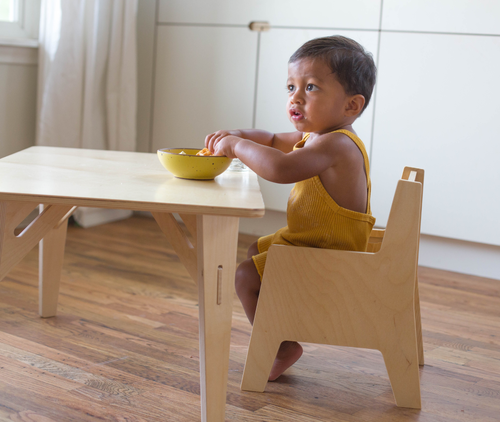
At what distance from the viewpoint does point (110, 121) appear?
277 centimetres

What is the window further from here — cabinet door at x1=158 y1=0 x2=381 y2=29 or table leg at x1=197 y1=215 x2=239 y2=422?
table leg at x1=197 y1=215 x2=239 y2=422

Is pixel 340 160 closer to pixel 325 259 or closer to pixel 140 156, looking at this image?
pixel 325 259

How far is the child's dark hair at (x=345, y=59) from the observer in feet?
3.92

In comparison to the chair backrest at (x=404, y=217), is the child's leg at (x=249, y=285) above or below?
below

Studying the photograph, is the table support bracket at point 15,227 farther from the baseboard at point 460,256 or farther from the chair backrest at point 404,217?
the baseboard at point 460,256

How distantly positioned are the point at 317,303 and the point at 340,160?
0.29 meters

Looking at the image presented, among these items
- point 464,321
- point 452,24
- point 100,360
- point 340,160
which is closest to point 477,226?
point 464,321

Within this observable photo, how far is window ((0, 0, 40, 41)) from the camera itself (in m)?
2.54

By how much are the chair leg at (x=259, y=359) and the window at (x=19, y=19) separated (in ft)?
6.31

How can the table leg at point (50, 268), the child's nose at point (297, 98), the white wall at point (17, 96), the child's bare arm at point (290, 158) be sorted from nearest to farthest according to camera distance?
the child's bare arm at point (290, 158) < the child's nose at point (297, 98) < the table leg at point (50, 268) < the white wall at point (17, 96)

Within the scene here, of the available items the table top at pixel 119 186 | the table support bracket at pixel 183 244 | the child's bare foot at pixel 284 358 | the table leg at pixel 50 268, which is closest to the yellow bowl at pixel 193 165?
the table top at pixel 119 186

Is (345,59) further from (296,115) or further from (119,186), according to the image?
(119,186)

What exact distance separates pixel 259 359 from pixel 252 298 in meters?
0.13

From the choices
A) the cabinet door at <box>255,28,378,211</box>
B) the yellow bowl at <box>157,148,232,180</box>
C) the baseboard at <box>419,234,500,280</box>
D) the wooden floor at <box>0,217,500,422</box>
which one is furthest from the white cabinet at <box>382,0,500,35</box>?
the yellow bowl at <box>157,148,232,180</box>
